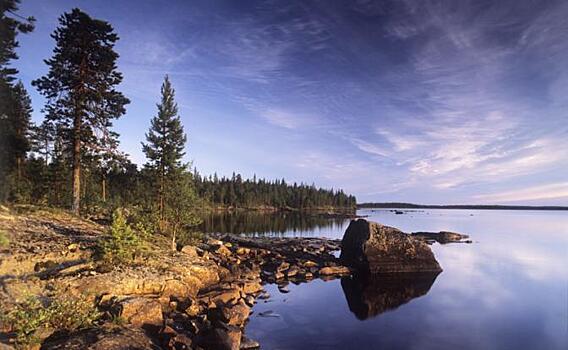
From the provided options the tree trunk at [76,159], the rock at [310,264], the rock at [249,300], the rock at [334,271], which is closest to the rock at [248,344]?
the rock at [249,300]

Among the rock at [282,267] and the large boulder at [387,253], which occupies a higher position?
the large boulder at [387,253]

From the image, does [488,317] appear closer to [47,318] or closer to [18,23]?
[47,318]

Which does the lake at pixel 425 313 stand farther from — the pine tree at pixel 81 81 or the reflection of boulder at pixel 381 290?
the pine tree at pixel 81 81

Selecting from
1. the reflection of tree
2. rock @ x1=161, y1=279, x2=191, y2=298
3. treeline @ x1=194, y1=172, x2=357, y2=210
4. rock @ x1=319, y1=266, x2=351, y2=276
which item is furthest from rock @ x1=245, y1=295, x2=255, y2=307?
treeline @ x1=194, y1=172, x2=357, y2=210

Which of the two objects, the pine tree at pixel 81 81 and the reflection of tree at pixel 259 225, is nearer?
the pine tree at pixel 81 81

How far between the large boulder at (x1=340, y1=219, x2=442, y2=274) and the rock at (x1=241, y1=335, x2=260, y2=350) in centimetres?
1615

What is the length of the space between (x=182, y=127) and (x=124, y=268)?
18216 mm

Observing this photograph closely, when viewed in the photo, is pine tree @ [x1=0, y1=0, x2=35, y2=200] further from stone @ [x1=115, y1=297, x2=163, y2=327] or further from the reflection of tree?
the reflection of tree

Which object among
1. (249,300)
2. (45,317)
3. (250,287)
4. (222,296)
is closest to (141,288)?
(222,296)

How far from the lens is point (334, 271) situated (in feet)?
88.0

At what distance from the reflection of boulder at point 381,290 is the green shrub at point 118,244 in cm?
1153

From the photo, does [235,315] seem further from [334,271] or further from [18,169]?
[18,169]

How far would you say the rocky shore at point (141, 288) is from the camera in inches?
397

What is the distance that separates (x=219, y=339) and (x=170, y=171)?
62.9ft
